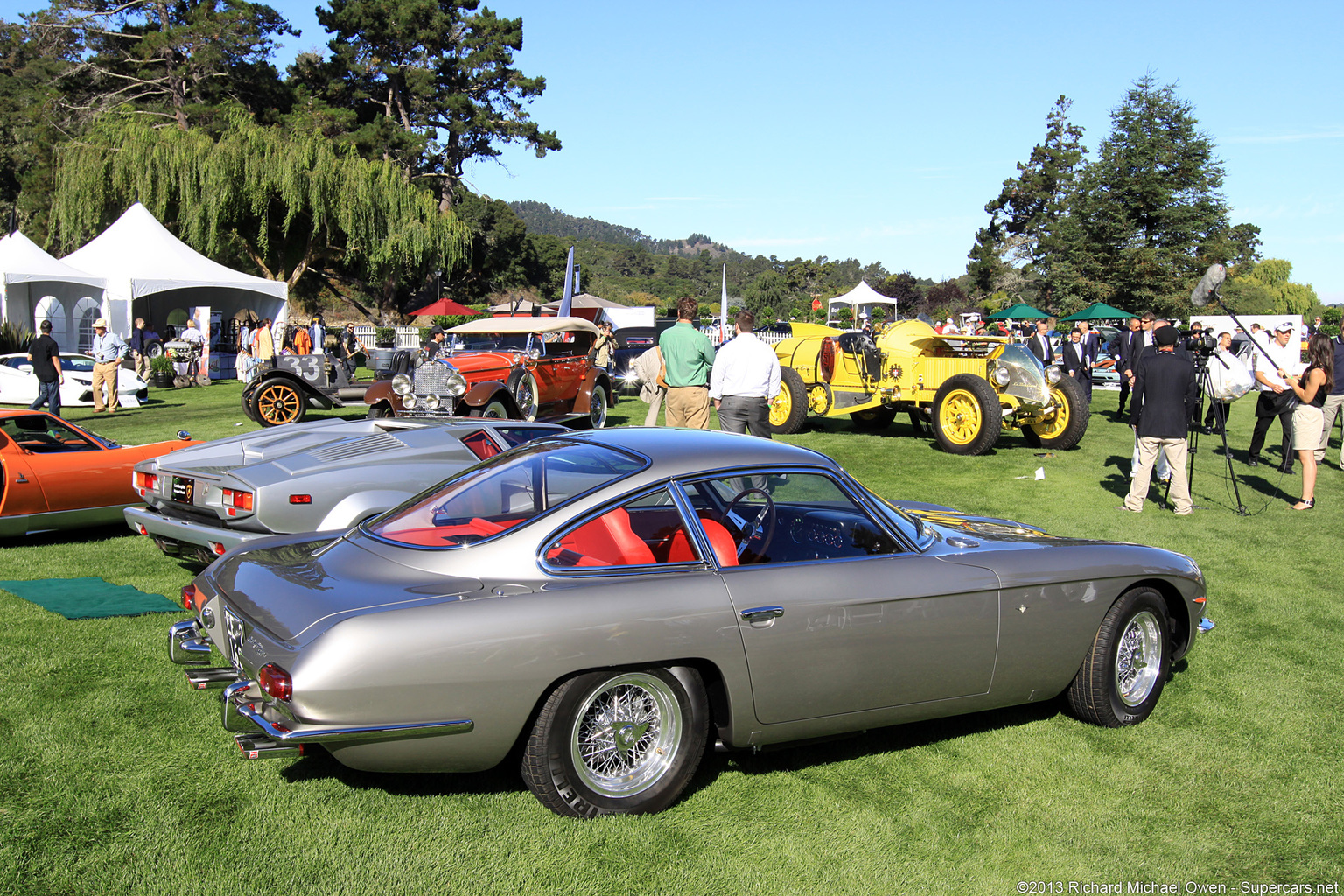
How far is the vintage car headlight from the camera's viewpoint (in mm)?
11930

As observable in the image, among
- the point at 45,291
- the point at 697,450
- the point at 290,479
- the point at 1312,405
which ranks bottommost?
the point at 290,479

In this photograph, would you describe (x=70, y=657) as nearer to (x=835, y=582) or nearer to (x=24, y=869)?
(x=24, y=869)

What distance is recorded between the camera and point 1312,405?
9.21m

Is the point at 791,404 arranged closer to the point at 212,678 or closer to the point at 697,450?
the point at 697,450

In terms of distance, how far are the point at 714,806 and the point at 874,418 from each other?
40.8ft

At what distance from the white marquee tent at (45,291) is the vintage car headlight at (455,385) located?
12.5 m

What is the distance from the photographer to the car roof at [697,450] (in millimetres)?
3473

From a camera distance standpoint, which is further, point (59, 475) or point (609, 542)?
point (59, 475)

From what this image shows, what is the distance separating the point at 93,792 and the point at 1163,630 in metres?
4.32

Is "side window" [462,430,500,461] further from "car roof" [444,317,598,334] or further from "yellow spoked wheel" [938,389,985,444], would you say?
"yellow spoked wheel" [938,389,985,444]

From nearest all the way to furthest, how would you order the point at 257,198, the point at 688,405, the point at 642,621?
the point at 642,621, the point at 688,405, the point at 257,198

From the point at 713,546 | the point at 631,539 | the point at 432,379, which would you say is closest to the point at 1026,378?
the point at 432,379

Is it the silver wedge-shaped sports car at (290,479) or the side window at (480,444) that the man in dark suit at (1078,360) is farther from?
the silver wedge-shaped sports car at (290,479)

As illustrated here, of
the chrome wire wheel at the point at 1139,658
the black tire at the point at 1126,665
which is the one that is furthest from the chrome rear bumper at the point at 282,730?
the chrome wire wheel at the point at 1139,658
